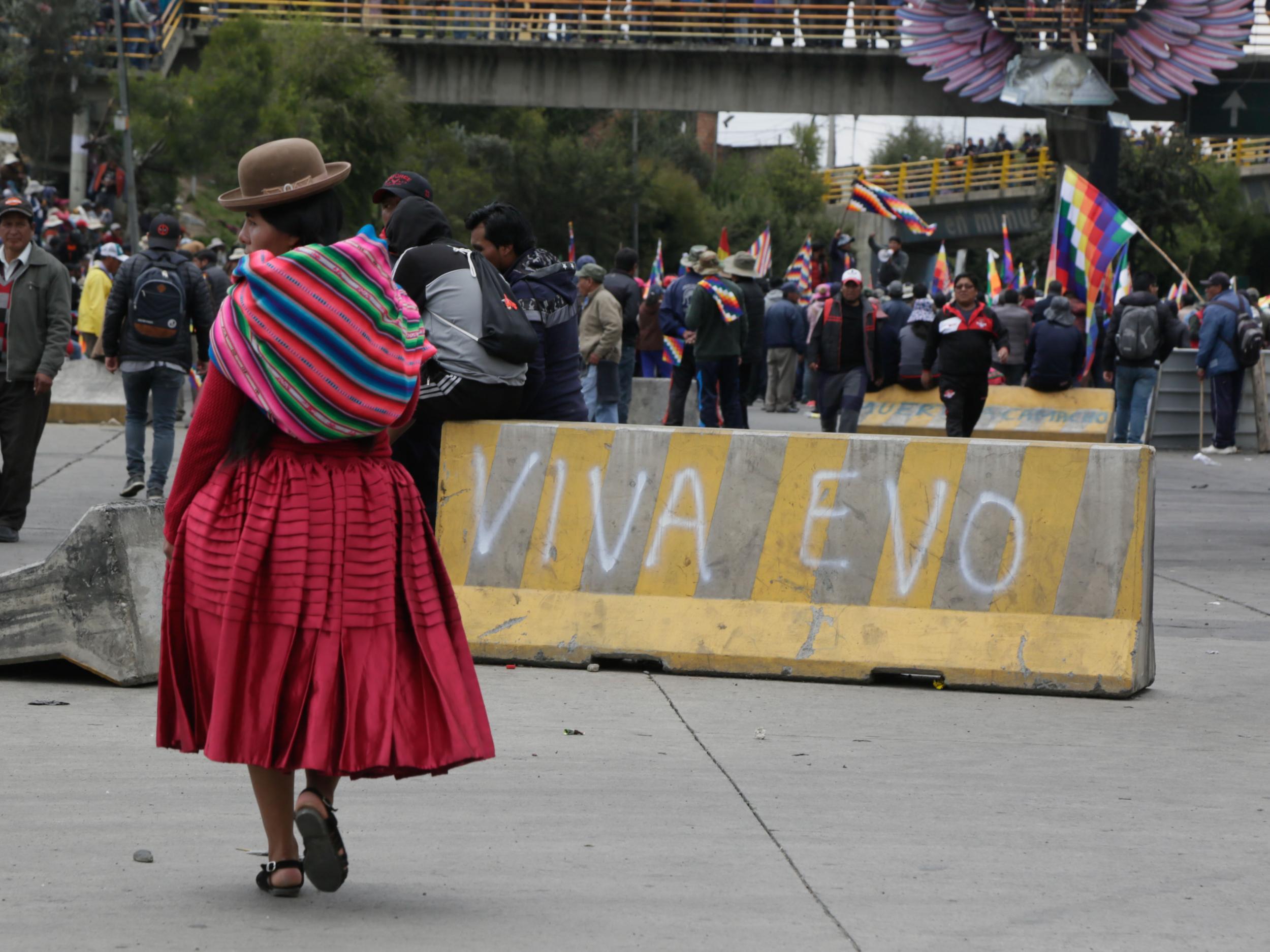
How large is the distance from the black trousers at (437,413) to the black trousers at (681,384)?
318 inches

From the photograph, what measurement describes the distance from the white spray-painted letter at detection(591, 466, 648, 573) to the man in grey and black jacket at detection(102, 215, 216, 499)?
4728 millimetres

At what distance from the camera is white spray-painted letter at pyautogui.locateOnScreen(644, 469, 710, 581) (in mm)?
6863

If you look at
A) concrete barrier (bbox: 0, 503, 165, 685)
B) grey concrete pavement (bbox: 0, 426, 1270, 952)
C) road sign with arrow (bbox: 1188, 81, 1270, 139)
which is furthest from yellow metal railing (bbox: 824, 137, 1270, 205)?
concrete barrier (bbox: 0, 503, 165, 685)

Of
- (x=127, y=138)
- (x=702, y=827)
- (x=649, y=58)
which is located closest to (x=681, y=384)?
(x=702, y=827)

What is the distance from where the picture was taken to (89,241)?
29.6 metres

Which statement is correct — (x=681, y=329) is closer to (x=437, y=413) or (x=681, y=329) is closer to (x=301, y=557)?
(x=437, y=413)

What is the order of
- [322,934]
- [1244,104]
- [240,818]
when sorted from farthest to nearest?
[1244,104] < [240,818] < [322,934]

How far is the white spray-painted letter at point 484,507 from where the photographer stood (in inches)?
275

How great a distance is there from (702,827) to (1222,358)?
15945mm

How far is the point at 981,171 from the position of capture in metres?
65.7

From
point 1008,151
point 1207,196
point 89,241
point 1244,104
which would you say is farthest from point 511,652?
point 1008,151

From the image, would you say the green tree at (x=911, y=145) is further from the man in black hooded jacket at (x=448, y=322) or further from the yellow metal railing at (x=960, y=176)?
the man in black hooded jacket at (x=448, y=322)

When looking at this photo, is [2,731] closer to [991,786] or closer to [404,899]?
[404,899]

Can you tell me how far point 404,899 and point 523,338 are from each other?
3.41 meters
